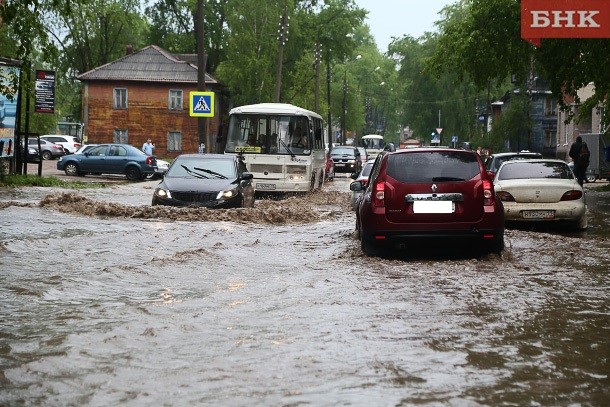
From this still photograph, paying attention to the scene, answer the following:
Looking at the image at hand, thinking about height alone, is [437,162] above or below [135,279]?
above

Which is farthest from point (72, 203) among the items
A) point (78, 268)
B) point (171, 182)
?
point (78, 268)

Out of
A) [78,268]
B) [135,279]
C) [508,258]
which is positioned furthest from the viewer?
[508,258]

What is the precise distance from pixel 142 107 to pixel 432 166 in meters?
64.6

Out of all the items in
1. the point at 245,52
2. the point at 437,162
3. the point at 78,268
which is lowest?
the point at 78,268

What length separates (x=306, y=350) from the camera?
7.18 meters

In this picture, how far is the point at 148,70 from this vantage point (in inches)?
3014

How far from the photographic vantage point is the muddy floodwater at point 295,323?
19.7 ft

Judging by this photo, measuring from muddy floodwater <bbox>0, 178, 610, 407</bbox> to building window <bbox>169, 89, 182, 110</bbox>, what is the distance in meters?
59.9

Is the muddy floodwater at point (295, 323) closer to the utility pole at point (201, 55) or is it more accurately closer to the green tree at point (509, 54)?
the green tree at point (509, 54)

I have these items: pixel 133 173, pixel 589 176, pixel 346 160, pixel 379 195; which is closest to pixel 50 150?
pixel 346 160

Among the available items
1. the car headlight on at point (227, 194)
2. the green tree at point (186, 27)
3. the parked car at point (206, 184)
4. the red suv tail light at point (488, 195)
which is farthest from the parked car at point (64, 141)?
the red suv tail light at point (488, 195)

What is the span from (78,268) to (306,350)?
5.93 metres

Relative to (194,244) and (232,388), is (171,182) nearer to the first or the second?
(194,244)

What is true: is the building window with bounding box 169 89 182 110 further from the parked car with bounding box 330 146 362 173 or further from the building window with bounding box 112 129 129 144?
the parked car with bounding box 330 146 362 173
